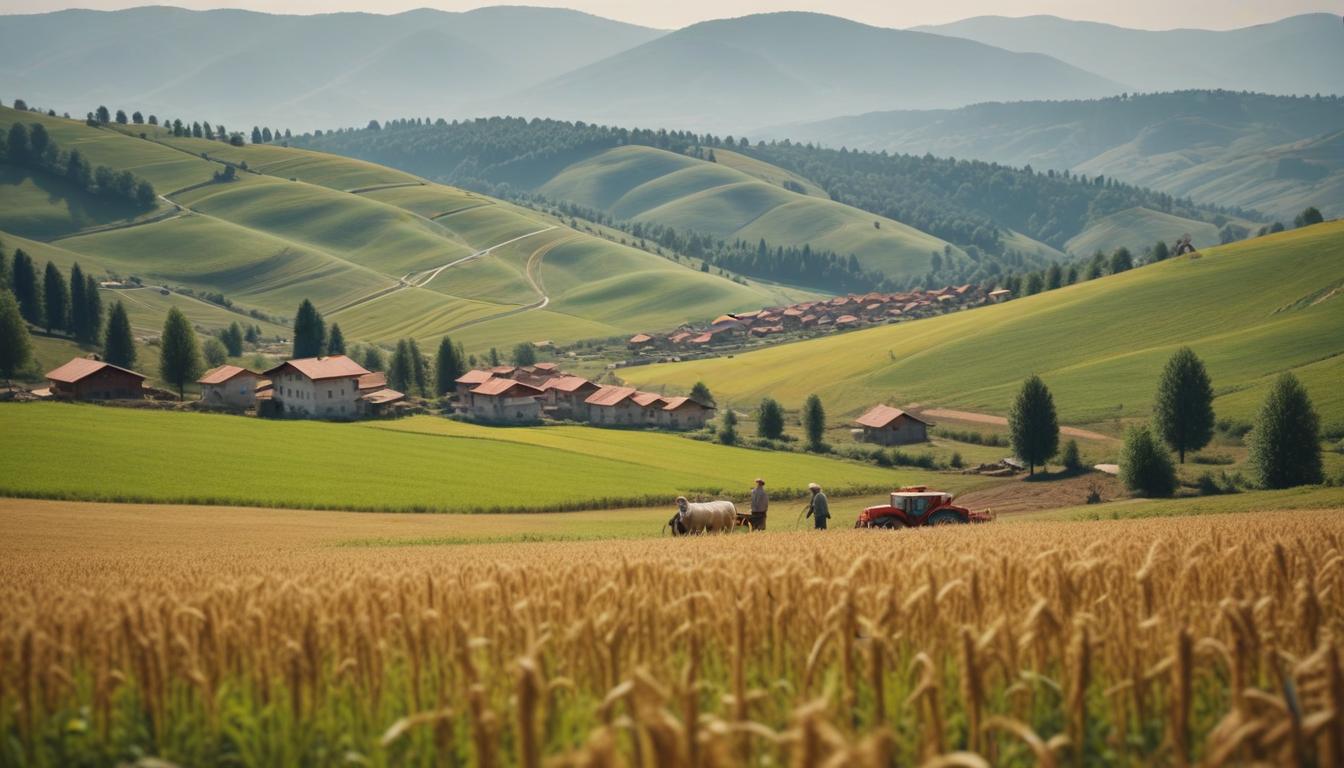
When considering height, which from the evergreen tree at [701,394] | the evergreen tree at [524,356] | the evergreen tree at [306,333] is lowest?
the evergreen tree at [701,394]

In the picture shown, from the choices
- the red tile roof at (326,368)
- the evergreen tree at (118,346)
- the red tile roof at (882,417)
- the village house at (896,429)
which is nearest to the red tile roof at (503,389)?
the red tile roof at (326,368)

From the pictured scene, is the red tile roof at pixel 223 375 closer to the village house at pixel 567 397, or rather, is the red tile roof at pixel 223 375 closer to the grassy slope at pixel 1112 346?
the village house at pixel 567 397

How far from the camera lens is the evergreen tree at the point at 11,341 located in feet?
352

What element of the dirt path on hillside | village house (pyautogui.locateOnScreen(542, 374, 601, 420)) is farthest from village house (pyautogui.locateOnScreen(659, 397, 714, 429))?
the dirt path on hillside

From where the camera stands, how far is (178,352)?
116 meters

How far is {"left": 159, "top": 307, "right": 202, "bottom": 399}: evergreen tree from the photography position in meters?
116

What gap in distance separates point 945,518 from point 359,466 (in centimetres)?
4368

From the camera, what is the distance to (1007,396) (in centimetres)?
10494

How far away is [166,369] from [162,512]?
250 feet

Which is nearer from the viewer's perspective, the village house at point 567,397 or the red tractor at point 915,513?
the red tractor at point 915,513

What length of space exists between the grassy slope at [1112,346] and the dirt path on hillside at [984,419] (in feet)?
6.25

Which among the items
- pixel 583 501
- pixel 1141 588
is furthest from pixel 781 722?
pixel 583 501

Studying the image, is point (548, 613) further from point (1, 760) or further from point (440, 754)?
point (1, 760)

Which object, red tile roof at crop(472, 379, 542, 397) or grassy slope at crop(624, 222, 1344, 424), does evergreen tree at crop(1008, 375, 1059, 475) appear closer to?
grassy slope at crop(624, 222, 1344, 424)
